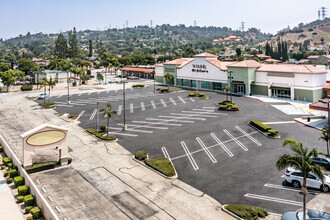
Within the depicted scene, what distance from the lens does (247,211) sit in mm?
19109

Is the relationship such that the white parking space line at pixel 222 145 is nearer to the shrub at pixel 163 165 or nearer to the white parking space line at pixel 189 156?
the white parking space line at pixel 189 156

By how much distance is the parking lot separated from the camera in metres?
22.9

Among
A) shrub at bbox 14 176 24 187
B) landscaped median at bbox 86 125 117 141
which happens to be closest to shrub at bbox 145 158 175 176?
landscaped median at bbox 86 125 117 141

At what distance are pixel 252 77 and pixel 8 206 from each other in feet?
211

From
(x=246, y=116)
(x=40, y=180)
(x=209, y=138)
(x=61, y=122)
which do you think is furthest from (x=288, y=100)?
(x=40, y=180)

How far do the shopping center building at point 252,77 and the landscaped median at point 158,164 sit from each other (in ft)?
133

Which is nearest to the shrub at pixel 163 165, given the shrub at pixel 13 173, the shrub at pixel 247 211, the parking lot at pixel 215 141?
the parking lot at pixel 215 141

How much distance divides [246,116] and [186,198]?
3126 cm

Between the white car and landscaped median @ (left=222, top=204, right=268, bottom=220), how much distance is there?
19.8ft

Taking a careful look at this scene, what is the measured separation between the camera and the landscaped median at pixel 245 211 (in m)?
18.7

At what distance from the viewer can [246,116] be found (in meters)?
48.7

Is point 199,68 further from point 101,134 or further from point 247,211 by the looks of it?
point 247,211

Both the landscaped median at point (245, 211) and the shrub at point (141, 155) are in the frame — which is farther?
the shrub at point (141, 155)

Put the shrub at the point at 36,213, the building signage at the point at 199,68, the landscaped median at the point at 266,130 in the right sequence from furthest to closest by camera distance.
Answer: the building signage at the point at 199,68, the landscaped median at the point at 266,130, the shrub at the point at 36,213
